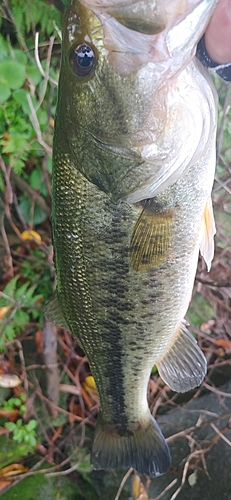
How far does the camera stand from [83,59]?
757 mm

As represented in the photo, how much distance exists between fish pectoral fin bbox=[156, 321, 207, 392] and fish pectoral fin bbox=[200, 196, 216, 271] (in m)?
0.29

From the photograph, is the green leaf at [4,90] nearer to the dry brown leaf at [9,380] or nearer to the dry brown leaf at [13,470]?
the dry brown leaf at [9,380]

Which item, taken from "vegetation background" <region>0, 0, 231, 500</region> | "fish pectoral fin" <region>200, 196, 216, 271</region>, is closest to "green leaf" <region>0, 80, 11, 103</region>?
"vegetation background" <region>0, 0, 231, 500</region>

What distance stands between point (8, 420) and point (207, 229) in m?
1.76

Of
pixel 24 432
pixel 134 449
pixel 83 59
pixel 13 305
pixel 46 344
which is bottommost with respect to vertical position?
pixel 24 432

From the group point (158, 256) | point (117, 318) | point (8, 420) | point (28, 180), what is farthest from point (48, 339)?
point (158, 256)

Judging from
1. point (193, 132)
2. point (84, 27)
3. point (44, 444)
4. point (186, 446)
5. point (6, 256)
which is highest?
point (84, 27)

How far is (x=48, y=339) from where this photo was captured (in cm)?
221

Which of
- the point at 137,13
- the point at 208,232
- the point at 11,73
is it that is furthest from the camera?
the point at 11,73

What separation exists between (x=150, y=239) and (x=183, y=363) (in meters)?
0.53

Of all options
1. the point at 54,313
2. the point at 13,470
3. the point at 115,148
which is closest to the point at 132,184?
the point at 115,148

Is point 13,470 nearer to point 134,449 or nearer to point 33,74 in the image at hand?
point 134,449

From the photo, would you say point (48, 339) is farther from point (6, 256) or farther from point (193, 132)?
point (193, 132)

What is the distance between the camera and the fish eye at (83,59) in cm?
74
